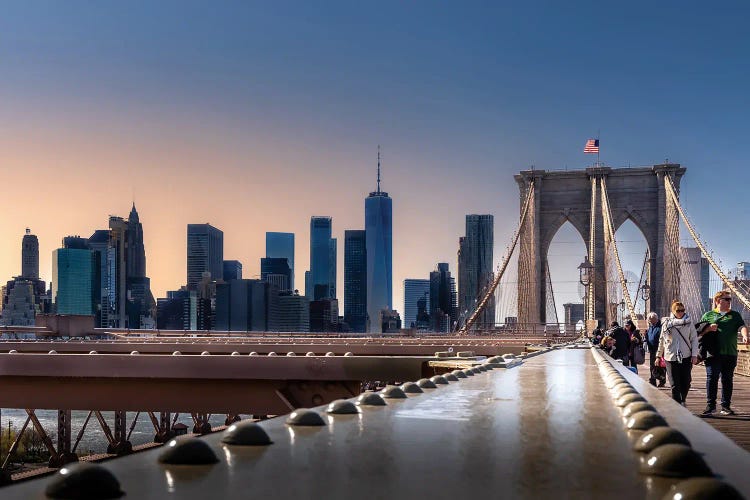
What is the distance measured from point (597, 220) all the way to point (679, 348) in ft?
175

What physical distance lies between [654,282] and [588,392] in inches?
2376

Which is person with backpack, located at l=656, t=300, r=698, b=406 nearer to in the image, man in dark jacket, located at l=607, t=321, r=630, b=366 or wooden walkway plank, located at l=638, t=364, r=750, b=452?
wooden walkway plank, located at l=638, t=364, r=750, b=452

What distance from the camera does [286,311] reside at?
7042 inches

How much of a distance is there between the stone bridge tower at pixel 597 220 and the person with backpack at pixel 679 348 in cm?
5133

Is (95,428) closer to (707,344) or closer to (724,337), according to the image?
(707,344)

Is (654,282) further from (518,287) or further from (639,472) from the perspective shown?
(639,472)

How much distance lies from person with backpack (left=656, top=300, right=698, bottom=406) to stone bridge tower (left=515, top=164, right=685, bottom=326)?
51334mm

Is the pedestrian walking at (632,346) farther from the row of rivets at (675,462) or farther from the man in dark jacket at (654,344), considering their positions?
the row of rivets at (675,462)

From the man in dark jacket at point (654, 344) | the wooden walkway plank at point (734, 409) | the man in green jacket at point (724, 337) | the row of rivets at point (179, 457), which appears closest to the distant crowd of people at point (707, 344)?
the man in green jacket at point (724, 337)

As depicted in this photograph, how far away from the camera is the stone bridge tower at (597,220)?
6150 cm

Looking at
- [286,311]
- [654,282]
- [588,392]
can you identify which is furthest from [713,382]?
[286,311]

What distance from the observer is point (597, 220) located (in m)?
62.0

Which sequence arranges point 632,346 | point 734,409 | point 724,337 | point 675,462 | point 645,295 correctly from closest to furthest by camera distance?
point 675,462
point 724,337
point 734,409
point 632,346
point 645,295

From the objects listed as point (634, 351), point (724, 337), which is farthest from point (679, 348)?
point (634, 351)
